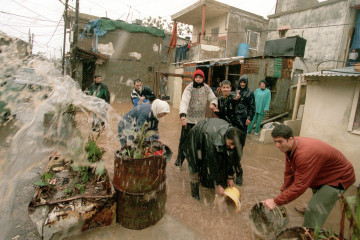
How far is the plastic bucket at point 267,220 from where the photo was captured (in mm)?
2668

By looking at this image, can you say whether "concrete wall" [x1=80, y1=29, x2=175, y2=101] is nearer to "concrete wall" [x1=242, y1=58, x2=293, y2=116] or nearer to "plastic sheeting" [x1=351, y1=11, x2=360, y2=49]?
"concrete wall" [x1=242, y1=58, x2=293, y2=116]

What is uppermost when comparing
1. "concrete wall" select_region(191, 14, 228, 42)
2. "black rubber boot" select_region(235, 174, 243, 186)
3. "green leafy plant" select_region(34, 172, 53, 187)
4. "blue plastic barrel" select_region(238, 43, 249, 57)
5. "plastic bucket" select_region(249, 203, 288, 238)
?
"concrete wall" select_region(191, 14, 228, 42)

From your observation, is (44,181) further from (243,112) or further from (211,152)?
(243,112)

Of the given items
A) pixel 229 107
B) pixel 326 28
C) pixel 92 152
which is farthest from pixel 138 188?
pixel 326 28

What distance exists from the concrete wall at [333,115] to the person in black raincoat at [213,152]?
3.46m

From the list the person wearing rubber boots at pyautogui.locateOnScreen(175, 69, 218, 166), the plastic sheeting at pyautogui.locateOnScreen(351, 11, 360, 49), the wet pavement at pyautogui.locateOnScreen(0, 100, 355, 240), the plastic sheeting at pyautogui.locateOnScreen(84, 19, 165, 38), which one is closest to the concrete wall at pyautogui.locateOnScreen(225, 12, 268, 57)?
the plastic sheeting at pyautogui.locateOnScreen(351, 11, 360, 49)

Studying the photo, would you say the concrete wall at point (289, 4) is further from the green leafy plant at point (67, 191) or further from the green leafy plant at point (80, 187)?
the green leafy plant at point (67, 191)

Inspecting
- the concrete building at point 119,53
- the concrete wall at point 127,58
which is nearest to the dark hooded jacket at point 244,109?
the concrete building at point 119,53

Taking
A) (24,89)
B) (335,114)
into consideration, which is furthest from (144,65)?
(335,114)

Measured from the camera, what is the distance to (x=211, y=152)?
317cm

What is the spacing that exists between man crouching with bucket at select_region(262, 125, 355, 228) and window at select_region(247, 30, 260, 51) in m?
16.5

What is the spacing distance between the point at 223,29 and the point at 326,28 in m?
6.62

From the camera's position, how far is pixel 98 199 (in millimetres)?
2717

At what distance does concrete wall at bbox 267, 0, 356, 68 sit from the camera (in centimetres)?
1203
